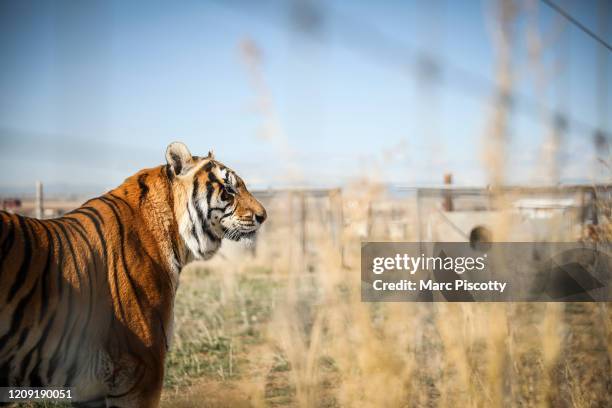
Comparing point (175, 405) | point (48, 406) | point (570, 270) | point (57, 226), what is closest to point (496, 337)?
point (570, 270)

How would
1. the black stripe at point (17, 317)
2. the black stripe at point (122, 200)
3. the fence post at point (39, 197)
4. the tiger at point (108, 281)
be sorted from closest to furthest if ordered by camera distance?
the black stripe at point (17, 317) < the tiger at point (108, 281) < the black stripe at point (122, 200) < the fence post at point (39, 197)

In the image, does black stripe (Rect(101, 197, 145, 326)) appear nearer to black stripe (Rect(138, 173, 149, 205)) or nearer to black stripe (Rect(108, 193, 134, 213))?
black stripe (Rect(108, 193, 134, 213))

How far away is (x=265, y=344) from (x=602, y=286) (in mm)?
3819

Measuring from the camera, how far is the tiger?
9.05 feet

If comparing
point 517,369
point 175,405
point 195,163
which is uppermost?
point 195,163

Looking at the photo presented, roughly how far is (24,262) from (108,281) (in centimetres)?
50

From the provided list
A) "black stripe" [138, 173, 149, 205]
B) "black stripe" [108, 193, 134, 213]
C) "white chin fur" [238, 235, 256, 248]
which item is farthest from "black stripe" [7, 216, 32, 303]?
"white chin fur" [238, 235, 256, 248]

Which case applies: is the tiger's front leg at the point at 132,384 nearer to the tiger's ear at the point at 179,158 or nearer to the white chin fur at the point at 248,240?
the white chin fur at the point at 248,240

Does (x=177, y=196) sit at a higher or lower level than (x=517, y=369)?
higher

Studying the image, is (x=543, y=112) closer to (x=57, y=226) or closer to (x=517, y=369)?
(x=517, y=369)

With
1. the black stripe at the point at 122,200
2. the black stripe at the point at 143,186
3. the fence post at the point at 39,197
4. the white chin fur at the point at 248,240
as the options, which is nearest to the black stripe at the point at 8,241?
the black stripe at the point at 122,200

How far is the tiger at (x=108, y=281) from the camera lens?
2.76 m

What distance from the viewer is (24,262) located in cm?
278

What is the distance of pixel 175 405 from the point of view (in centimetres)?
448
